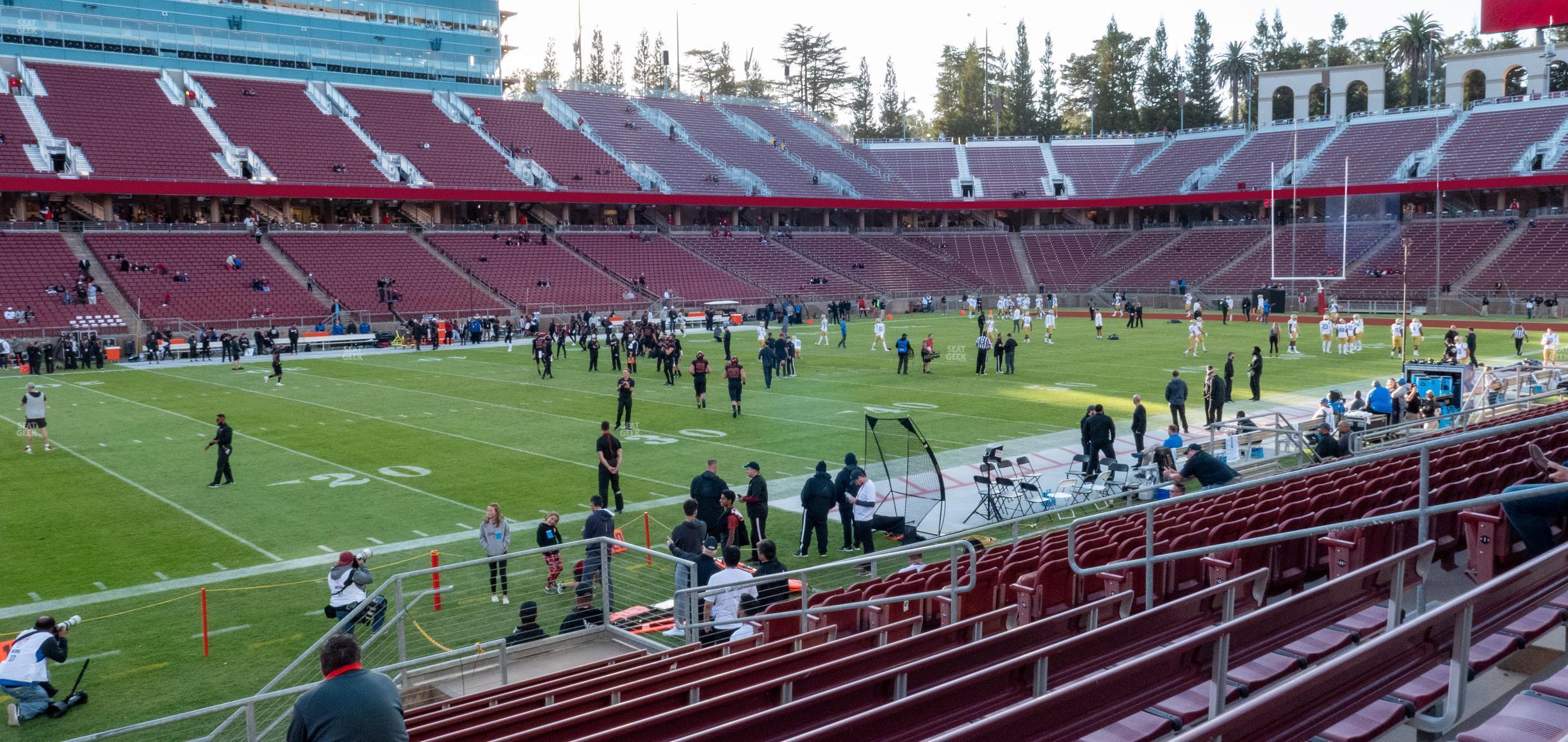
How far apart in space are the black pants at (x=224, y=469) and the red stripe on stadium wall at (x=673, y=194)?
1454 inches

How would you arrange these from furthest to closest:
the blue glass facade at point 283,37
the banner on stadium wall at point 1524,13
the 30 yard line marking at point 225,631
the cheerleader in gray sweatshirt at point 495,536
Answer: the blue glass facade at point 283,37 < the cheerleader in gray sweatshirt at point 495,536 < the banner on stadium wall at point 1524,13 < the 30 yard line marking at point 225,631

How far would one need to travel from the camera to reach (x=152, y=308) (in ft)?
148

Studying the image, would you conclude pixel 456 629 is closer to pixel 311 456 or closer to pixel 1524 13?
pixel 311 456

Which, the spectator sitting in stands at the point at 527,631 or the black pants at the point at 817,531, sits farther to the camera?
the black pants at the point at 817,531

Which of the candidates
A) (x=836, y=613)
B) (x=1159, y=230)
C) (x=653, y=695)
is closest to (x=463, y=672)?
(x=836, y=613)

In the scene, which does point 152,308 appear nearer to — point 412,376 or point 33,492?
point 412,376

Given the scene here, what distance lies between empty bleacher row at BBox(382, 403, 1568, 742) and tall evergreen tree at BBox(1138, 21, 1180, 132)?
327 ft

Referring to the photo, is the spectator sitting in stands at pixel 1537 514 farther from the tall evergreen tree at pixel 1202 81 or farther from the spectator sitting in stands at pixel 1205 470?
the tall evergreen tree at pixel 1202 81

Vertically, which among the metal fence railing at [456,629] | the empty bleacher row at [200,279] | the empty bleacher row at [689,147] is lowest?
the metal fence railing at [456,629]

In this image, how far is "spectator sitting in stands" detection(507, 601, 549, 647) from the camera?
1084 cm

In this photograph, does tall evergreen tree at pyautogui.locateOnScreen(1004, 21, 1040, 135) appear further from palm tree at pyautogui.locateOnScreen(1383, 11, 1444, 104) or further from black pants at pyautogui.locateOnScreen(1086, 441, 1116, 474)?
black pants at pyautogui.locateOnScreen(1086, 441, 1116, 474)

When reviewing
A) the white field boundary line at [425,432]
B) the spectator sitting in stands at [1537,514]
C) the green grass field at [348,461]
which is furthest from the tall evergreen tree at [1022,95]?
the spectator sitting in stands at [1537,514]

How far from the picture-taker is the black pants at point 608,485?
16672mm

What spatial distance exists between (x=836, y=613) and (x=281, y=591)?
7.29 meters
